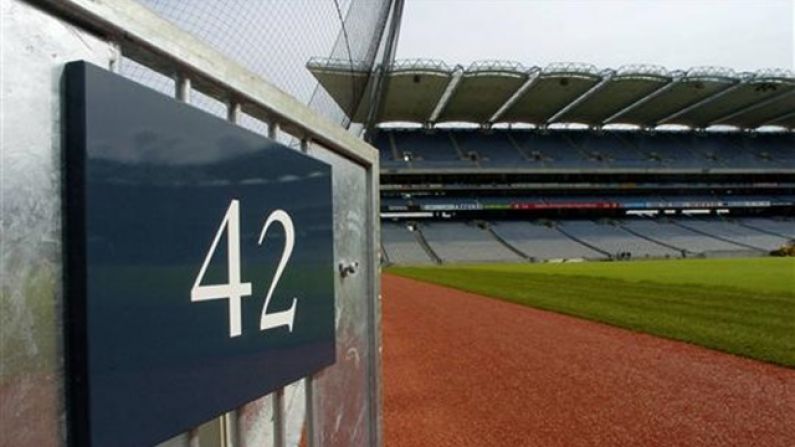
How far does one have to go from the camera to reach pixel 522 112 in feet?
153

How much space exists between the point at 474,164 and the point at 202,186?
49.6m

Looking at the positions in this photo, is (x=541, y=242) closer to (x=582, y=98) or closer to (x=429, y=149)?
(x=582, y=98)

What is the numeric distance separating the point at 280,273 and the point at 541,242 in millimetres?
46079

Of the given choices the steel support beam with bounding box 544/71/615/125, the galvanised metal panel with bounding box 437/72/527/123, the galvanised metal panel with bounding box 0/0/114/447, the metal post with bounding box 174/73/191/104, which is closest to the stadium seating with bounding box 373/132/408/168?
the galvanised metal panel with bounding box 437/72/527/123

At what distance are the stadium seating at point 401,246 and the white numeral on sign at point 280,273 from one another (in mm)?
40540

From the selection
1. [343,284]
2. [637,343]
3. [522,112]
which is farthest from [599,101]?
[343,284]

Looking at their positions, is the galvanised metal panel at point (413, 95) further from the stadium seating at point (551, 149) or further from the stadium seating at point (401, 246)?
the stadium seating at point (551, 149)

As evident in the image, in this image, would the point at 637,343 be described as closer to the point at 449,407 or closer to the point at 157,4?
the point at 449,407

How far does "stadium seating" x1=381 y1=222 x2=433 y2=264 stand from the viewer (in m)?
42.6

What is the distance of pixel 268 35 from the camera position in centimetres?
230

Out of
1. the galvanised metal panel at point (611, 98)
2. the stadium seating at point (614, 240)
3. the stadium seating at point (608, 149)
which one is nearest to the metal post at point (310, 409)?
the galvanised metal panel at point (611, 98)

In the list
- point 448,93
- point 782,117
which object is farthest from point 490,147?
point 782,117

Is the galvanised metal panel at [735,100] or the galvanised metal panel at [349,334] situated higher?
the galvanised metal panel at [735,100]

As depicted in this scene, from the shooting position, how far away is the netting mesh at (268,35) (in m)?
1.58
